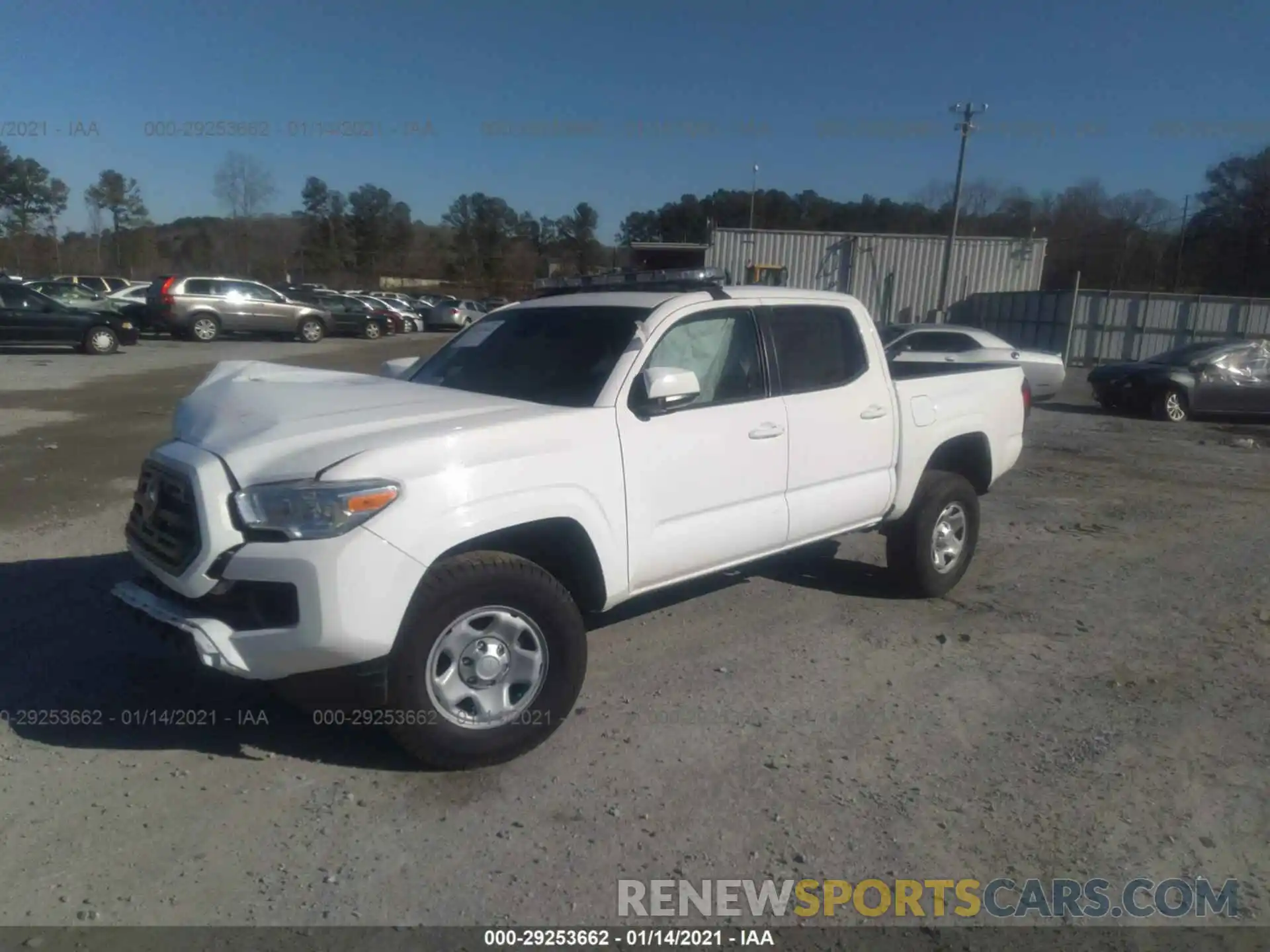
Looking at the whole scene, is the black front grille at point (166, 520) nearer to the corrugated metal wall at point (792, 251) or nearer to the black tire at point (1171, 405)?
the black tire at point (1171, 405)

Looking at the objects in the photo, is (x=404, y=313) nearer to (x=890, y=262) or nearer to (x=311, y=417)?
(x=890, y=262)

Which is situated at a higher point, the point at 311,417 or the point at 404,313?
the point at 311,417

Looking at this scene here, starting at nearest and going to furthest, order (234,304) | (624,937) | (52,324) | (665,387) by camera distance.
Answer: (624,937), (665,387), (52,324), (234,304)

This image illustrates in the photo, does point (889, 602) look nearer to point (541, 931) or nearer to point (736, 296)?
point (736, 296)

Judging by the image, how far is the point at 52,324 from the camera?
20797 millimetres

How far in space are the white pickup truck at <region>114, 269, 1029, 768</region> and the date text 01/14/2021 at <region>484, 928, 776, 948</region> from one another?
0.93 metres

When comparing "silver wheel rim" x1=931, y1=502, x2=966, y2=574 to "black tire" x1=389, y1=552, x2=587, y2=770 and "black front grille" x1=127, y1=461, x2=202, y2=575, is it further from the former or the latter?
"black front grille" x1=127, y1=461, x2=202, y2=575

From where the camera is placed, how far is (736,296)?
479 centimetres

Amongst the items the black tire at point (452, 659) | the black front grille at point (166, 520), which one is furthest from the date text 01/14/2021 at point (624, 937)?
the black front grille at point (166, 520)

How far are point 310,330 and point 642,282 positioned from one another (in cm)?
2739

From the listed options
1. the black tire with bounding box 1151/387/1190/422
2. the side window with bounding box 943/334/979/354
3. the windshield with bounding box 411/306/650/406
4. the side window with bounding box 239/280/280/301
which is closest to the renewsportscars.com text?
the windshield with bounding box 411/306/650/406

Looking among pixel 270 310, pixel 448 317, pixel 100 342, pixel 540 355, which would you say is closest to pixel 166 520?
pixel 540 355

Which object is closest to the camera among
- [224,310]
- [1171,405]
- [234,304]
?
[1171,405]

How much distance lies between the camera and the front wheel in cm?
2139
